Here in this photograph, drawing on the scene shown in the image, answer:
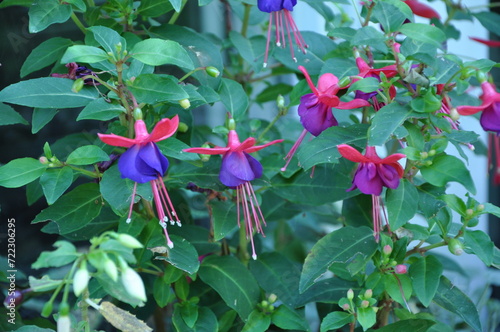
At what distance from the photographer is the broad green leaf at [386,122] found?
2.52ft

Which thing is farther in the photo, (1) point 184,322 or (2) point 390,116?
(1) point 184,322

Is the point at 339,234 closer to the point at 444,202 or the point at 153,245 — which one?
the point at 444,202

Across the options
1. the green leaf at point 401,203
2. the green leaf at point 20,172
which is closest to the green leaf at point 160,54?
the green leaf at point 20,172

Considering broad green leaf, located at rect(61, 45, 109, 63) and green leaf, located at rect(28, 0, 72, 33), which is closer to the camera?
broad green leaf, located at rect(61, 45, 109, 63)

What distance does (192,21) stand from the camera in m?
1.88

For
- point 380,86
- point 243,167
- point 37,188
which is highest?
point 380,86

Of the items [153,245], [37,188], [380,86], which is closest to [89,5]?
[37,188]

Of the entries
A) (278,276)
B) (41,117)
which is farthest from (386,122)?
(41,117)

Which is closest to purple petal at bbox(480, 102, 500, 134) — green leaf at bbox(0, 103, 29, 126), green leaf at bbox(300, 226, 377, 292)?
green leaf at bbox(300, 226, 377, 292)

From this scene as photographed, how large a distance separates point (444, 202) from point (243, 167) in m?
0.32

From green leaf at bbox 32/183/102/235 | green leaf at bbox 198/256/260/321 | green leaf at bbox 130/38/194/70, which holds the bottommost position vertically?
green leaf at bbox 198/256/260/321

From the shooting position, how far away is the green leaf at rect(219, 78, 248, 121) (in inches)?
40.9

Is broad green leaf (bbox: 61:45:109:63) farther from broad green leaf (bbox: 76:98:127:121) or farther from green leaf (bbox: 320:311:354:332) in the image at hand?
green leaf (bbox: 320:311:354:332)

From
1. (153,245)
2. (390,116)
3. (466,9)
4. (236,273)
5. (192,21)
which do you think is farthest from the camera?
(192,21)
